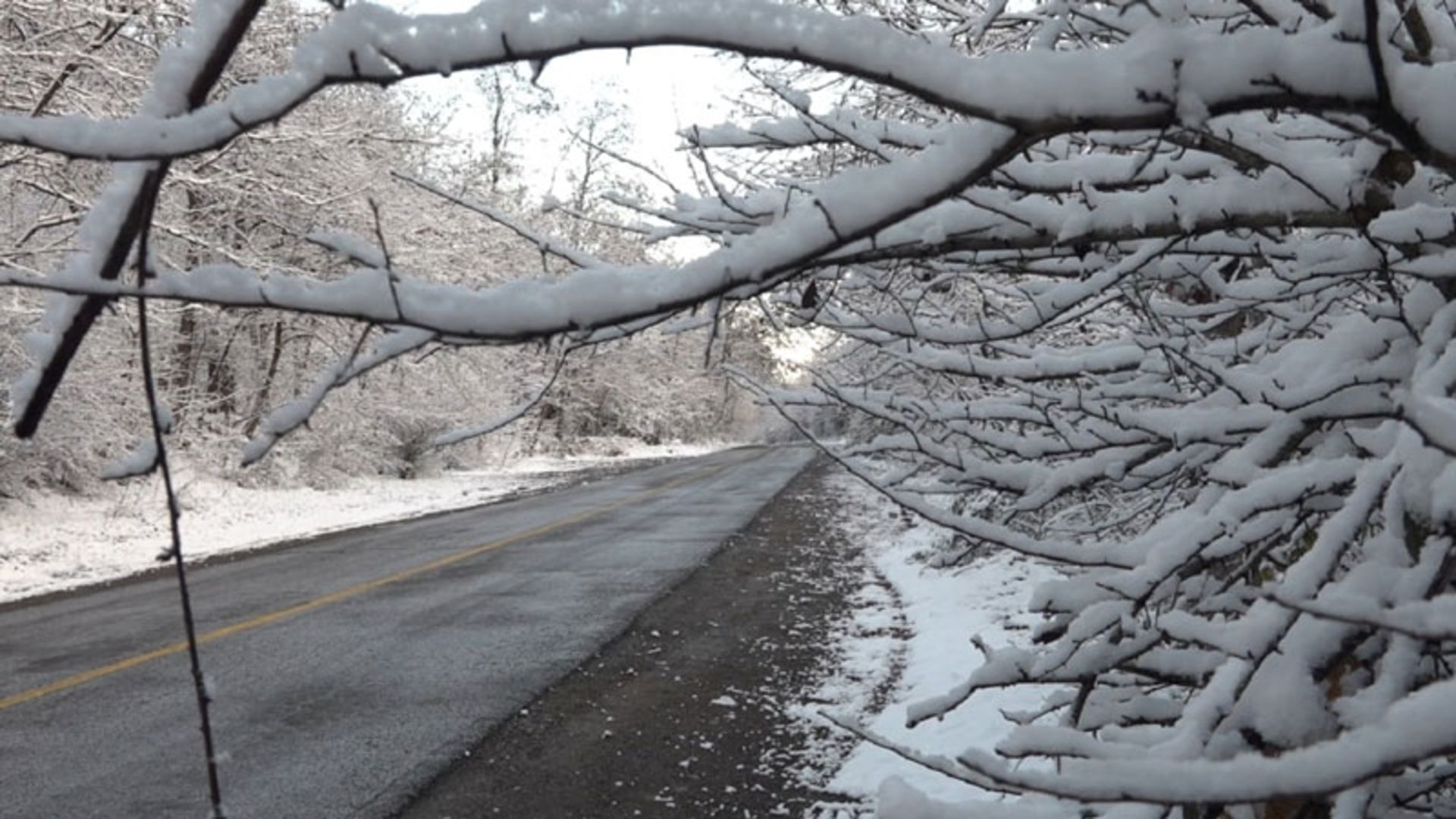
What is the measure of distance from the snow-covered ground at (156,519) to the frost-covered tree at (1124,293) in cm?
929

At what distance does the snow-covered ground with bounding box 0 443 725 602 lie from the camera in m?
11.7

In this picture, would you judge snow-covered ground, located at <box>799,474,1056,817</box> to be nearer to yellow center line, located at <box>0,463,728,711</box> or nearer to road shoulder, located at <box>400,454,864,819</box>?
road shoulder, located at <box>400,454,864,819</box>

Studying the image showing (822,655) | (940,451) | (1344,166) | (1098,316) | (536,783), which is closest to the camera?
(1344,166)

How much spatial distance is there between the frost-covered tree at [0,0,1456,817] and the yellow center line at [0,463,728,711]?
17.4ft

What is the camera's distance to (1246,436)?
200 centimetres

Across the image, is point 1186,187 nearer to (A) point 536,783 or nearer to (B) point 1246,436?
(B) point 1246,436

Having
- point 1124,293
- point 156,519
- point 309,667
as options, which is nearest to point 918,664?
point 309,667

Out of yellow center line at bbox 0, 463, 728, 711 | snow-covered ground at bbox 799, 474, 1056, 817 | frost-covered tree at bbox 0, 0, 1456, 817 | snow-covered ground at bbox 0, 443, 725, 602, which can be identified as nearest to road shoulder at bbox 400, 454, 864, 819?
snow-covered ground at bbox 799, 474, 1056, 817

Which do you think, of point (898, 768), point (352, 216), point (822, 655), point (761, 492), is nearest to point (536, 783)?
point (898, 768)

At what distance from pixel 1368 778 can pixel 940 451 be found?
144 centimetres

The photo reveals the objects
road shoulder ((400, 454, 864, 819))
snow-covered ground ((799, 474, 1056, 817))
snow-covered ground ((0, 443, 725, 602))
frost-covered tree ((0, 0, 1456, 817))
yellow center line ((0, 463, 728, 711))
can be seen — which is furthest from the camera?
snow-covered ground ((0, 443, 725, 602))

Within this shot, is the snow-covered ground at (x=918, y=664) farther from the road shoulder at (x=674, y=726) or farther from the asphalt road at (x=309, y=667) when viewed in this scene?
the asphalt road at (x=309, y=667)

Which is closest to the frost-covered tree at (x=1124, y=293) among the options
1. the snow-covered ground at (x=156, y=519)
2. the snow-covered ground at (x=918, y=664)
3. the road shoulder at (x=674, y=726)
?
the snow-covered ground at (x=918, y=664)

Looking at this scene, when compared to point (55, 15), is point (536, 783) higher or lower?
lower
